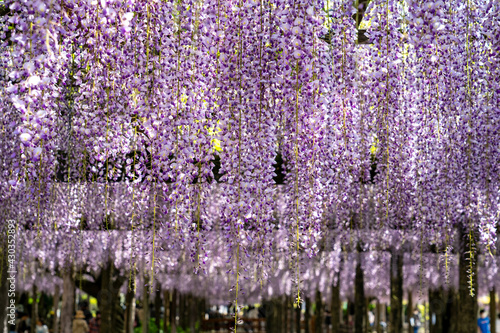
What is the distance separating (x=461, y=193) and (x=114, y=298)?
27.2ft

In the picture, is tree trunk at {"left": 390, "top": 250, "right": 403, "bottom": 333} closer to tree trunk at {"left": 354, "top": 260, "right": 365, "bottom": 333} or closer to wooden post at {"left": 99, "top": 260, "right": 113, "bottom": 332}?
tree trunk at {"left": 354, "top": 260, "right": 365, "bottom": 333}

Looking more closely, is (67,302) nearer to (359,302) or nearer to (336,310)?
(336,310)

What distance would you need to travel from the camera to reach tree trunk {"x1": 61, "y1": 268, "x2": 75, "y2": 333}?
13336 mm

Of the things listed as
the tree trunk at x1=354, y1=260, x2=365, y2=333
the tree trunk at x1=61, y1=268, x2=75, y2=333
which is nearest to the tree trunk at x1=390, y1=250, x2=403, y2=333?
the tree trunk at x1=354, y1=260, x2=365, y2=333

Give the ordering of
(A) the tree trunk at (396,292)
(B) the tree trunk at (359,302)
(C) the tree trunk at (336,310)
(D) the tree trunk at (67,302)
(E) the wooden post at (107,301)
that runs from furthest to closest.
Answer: (C) the tree trunk at (336,310), (D) the tree trunk at (67,302), (A) the tree trunk at (396,292), (B) the tree trunk at (359,302), (E) the wooden post at (107,301)

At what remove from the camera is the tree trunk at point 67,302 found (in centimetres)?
1334

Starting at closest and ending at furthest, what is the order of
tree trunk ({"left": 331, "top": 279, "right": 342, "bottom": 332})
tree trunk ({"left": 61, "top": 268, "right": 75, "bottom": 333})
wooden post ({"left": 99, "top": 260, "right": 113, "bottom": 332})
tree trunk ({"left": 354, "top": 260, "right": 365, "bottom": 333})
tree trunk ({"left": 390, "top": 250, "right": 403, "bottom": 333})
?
wooden post ({"left": 99, "top": 260, "right": 113, "bottom": 332}), tree trunk ({"left": 354, "top": 260, "right": 365, "bottom": 333}), tree trunk ({"left": 390, "top": 250, "right": 403, "bottom": 333}), tree trunk ({"left": 61, "top": 268, "right": 75, "bottom": 333}), tree trunk ({"left": 331, "top": 279, "right": 342, "bottom": 332})

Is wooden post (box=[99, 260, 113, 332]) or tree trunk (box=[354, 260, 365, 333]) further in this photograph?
tree trunk (box=[354, 260, 365, 333])

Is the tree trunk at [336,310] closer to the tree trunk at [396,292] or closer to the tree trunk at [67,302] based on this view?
the tree trunk at [396,292]

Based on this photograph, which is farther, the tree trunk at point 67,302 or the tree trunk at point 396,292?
the tree trunk at point 67,302

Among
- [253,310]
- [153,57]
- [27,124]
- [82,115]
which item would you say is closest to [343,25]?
[153,57]

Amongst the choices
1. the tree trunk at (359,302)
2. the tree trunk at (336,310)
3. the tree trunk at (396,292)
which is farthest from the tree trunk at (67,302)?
the tree trunk at (396,292)

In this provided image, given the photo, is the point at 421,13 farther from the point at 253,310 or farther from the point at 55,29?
the point at 253,310

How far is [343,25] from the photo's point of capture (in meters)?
4.20
